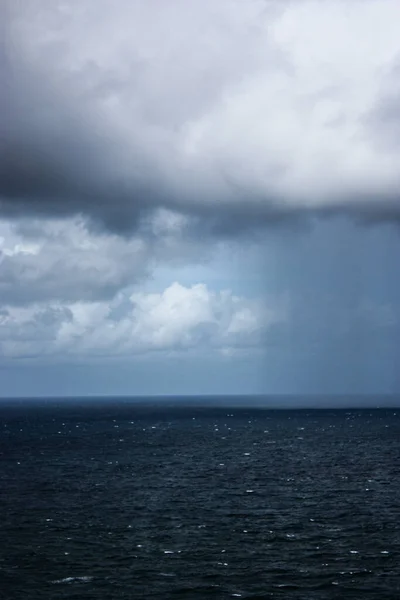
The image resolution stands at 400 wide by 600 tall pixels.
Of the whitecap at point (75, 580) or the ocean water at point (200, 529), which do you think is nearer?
the ocean water at point (200, 529)

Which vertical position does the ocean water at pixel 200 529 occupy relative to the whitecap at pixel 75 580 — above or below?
above

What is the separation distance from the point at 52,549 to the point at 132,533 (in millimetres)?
11250

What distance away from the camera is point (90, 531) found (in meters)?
82.1

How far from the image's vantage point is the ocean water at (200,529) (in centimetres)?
6197

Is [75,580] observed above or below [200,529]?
below

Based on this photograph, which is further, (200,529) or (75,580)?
(200,529)

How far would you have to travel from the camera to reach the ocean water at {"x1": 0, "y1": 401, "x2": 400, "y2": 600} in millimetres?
61969

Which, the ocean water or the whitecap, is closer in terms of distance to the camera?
the ocean water

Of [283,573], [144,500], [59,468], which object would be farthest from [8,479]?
[283,573]

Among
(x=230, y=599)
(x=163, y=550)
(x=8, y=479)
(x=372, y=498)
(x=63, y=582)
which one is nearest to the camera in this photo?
(x=230, y=599)

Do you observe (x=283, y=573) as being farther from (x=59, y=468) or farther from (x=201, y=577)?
(x=59, y=468)

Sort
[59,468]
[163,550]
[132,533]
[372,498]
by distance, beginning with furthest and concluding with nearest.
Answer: [59,468]
[372,498]
[132,533]
[163,550]

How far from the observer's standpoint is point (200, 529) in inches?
3268

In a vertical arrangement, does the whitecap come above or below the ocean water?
below
